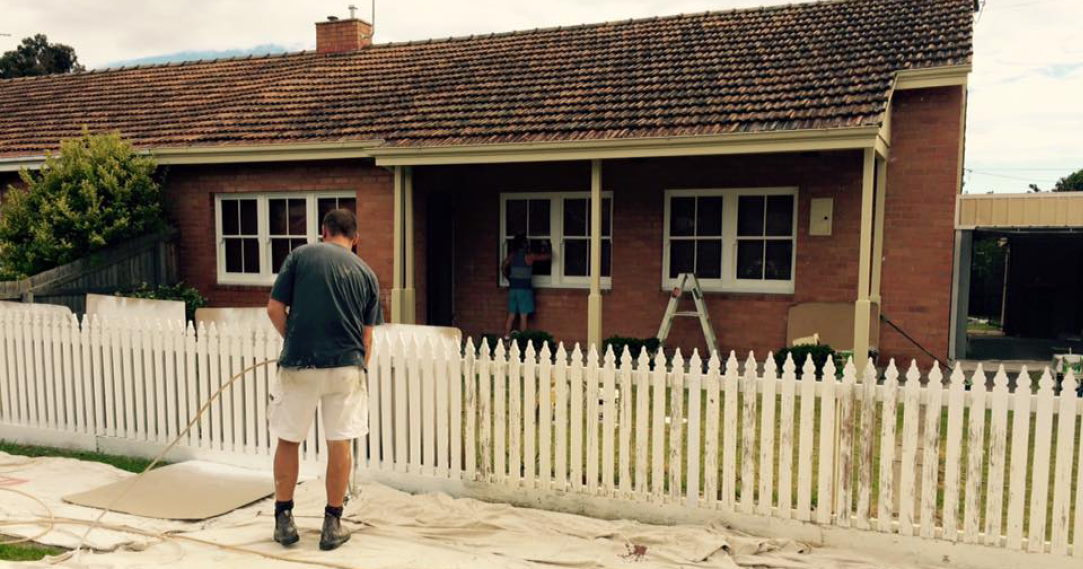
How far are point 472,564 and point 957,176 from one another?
342 inches

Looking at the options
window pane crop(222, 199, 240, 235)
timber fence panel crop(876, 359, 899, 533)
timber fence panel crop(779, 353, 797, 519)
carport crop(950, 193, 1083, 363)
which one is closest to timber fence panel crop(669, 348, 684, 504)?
timber fence panel crop(779, 353, 797, 519)

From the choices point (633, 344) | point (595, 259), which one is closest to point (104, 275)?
point (595, 259)

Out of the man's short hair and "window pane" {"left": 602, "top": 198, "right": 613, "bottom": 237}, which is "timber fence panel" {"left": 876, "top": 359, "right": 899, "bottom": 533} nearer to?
the man's short hair

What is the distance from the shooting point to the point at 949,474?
427 centimetres

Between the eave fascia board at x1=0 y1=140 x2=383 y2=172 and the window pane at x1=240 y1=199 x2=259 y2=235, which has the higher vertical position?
the eave fascia board at x1=0 y1=140 x2=383 y2=172

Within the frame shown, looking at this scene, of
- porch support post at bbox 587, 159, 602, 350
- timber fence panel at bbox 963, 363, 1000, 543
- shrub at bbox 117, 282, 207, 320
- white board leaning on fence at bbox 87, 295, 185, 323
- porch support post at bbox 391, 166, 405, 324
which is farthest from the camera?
shrub at bbox 117, 282, 207, 320

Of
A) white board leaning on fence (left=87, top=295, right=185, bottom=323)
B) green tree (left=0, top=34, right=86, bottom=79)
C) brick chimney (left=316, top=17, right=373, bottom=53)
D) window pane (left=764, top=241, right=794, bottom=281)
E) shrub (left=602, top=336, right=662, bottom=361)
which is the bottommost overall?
shrub (left=602, top=336, right=662, bottom=361)

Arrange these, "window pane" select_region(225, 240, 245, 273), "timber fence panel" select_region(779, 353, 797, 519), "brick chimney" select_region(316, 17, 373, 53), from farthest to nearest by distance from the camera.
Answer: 1. "brick chimney" select_region(316, 17, 373, 53)
2. "window pane" select_region(225, 240, 245, 273)
3. "timber fence panel" select_region(779, 353, 797, 519)

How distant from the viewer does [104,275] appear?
10.9 meters

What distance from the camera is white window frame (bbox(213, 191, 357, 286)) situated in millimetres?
11766

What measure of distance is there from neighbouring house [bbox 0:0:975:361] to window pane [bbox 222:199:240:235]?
35 mm

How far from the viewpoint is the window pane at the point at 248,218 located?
1220 centimetres

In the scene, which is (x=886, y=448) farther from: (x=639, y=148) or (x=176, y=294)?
(x=176, y=294)

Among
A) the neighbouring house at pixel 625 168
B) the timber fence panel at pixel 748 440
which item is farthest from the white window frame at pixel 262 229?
the timber fence panel at pixel 748 440
